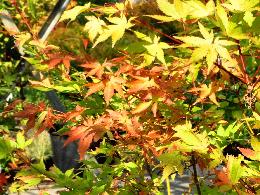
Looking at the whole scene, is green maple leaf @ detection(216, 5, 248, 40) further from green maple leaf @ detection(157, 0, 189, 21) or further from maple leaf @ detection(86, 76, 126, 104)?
maple leaf @ detection(86, 76, 126, 104)

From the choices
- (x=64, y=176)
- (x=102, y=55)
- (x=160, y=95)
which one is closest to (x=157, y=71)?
(x=160, y=95)

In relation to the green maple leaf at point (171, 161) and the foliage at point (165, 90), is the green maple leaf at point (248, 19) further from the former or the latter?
the green maple leaf at point (171, 161)

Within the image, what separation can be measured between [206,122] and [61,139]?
17.2 feet

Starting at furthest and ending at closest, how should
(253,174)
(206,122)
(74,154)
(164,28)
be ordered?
(164,28), (74,154), (206,122), (253,174)

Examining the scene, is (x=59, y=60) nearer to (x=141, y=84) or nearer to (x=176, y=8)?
(x=141, y=84)

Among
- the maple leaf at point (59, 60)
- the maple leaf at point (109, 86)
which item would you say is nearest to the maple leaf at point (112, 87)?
the maple leaf at point (109, 86)

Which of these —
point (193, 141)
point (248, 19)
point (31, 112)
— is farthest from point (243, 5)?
point (31, 112)

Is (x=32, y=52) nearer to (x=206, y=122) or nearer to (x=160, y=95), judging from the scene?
(x=160, y=95)

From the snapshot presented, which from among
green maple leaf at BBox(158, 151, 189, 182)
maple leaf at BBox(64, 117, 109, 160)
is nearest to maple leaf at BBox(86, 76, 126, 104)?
maple leaf at BBox(64, 117, 109, 160)

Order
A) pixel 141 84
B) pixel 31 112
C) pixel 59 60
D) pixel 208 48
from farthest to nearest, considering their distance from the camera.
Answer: pixel 31 112
pixel 59 60
pixel 141 84
pixel 208 48

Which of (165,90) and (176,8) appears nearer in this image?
(176,8)

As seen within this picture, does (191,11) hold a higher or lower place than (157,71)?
higher

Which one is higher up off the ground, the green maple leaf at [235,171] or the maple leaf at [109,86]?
the maple leaf at [109,86]

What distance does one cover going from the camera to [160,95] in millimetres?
1758
